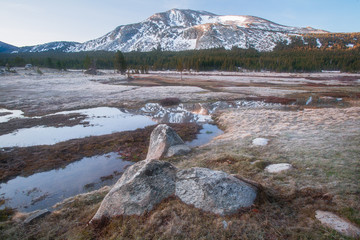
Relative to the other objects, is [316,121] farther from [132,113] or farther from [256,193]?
[132,113]

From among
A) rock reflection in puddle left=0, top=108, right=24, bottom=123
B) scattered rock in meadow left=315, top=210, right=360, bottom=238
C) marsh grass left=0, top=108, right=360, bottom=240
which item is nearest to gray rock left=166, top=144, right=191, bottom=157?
marsh grass left=0, top=108, right=360, bottom=240

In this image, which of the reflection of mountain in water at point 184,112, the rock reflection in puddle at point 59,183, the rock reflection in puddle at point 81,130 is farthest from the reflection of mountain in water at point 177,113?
the rock reflection in puddle at point 59,183

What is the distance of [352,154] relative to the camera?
10641 millimetres

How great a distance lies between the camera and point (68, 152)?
1630 cm

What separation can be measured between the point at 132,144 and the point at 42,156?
7539 mm

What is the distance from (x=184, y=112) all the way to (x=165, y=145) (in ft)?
56.6

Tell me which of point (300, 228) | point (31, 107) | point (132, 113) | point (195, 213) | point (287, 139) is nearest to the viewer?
point (300, 228)

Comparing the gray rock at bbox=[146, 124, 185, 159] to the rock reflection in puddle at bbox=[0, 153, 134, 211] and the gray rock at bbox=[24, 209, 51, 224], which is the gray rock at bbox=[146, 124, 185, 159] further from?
the gray rock at bbox=[24, 209, 51, 224]

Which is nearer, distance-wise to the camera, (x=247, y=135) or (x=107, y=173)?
(x=107, y=173)

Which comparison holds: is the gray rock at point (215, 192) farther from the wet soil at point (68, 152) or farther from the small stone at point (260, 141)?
the wet soil at point (68, 152)

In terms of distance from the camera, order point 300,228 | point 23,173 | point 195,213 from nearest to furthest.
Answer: point 300,228
point 195,213
point 23,173

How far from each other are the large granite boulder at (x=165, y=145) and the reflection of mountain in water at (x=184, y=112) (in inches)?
441

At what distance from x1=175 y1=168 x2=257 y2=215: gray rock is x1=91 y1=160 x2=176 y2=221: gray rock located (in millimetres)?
559

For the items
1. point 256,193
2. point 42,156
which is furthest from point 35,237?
point 42,156
